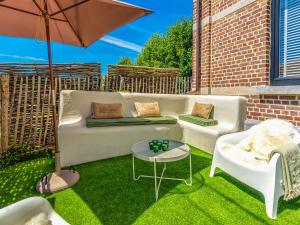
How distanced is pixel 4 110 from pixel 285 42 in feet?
18.2

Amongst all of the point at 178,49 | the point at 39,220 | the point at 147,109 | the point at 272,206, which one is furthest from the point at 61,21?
the point at 178,49

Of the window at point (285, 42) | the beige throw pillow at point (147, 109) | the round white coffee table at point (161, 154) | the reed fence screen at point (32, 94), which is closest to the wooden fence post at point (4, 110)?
the reed fence screen at point (32, 94)

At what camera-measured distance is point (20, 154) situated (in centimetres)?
401

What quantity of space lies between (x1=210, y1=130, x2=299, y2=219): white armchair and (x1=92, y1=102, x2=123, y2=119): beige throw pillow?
90.4 inches

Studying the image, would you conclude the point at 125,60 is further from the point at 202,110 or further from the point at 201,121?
the point at 201,121

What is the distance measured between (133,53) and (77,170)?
1068 inches

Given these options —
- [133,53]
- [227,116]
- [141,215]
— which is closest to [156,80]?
[227,116]

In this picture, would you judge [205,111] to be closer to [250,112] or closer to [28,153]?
[250,112]

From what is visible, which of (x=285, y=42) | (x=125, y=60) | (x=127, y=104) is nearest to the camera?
(x=285, y=42)

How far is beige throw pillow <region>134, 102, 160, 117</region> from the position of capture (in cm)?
468

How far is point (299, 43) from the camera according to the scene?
3492 millimetres

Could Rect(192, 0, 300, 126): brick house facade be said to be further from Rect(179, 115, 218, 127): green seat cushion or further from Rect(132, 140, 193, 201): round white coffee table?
Rect(132, 140, 193, 201): round white coffee table

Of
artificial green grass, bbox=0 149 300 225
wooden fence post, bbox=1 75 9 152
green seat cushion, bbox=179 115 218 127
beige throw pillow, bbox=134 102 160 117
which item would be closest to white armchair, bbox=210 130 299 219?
artificial green grass, bbox=0 149 300 225

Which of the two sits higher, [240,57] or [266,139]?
[240,57]
